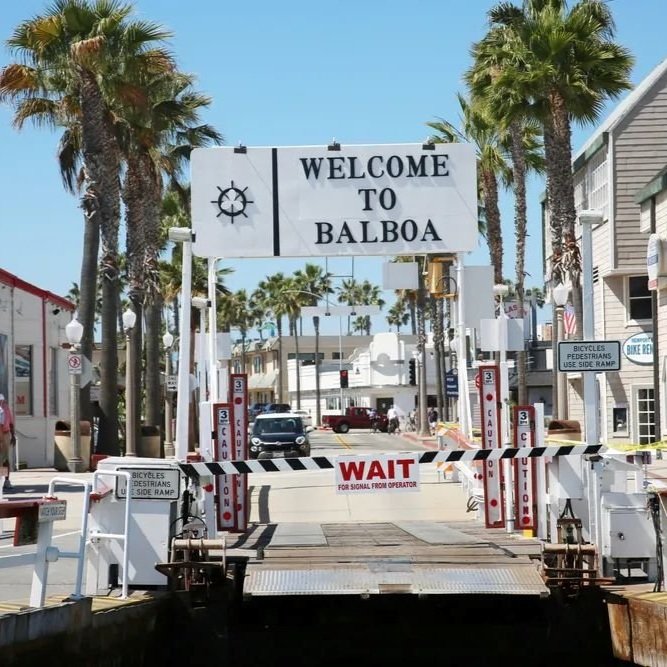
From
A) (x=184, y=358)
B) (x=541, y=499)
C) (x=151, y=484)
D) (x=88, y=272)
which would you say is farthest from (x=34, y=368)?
(x=151, y=484)

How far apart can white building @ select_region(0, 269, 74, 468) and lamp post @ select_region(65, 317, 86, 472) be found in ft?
6.53

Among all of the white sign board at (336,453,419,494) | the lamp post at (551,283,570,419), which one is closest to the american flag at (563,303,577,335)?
the lamp post at (551,283,570,419)

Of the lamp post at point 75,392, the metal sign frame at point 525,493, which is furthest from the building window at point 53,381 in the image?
the metal sign frame at point 525,493

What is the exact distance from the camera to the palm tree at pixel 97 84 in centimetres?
3341

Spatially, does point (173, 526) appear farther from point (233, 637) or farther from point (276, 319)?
point (276, 319)

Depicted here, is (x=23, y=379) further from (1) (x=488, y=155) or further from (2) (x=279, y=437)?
(1) (x=488, y=155)

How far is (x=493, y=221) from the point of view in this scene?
47.8 metres

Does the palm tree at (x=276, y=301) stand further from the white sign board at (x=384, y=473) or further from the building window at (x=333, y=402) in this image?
the white sign board at (x=384, y=473)

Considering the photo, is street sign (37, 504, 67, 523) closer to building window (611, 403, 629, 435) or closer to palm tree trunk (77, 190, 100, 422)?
palm tree trunk (77, 190, 100, 422)

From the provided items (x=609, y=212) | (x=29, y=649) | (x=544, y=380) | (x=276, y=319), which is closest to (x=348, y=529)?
(x=29, y=649)

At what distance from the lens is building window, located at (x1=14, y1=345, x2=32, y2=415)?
36.2m

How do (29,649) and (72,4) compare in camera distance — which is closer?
(29,649)

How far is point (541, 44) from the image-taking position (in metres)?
35.7

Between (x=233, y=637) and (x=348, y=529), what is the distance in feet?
12.1
